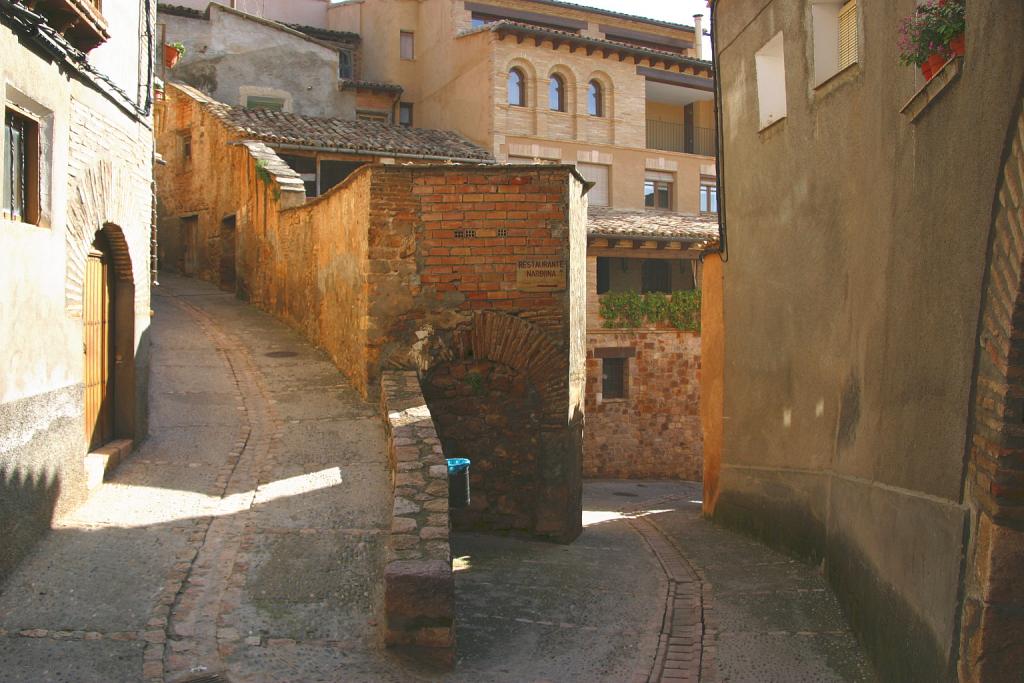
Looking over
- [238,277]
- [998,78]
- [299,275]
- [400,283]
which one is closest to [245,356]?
[299,275]

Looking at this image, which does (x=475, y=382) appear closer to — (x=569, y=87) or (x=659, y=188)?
(x=569, y=87)

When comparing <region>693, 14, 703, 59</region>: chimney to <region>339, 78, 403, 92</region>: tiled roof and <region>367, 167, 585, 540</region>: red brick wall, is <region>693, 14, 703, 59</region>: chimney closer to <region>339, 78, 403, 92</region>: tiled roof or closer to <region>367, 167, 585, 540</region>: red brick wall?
<region>339, 78, 403, 92</region>: tiled roof

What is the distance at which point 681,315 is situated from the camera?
18.6 metres

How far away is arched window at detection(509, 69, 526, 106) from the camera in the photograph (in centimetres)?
2211

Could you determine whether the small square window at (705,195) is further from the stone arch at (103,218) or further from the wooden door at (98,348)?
the wooden door at (98,348)

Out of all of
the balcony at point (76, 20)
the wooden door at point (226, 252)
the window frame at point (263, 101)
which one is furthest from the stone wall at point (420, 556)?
the window frame at point (263, 101)

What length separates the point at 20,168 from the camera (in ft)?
19.7

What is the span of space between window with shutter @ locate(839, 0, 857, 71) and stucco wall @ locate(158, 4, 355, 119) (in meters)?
17.4

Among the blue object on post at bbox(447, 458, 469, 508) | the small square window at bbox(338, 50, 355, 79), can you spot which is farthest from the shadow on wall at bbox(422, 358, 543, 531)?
the small square window at bbox(338, 50, 355, 79)

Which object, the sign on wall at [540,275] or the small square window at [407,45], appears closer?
the sign on wall at [540,275]

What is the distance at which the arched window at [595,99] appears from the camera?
907 inches

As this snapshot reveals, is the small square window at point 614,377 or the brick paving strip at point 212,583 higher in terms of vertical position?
the small square window at point 614,377

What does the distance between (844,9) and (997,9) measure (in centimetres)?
455

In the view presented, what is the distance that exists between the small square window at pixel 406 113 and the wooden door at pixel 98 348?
18.8 meters
